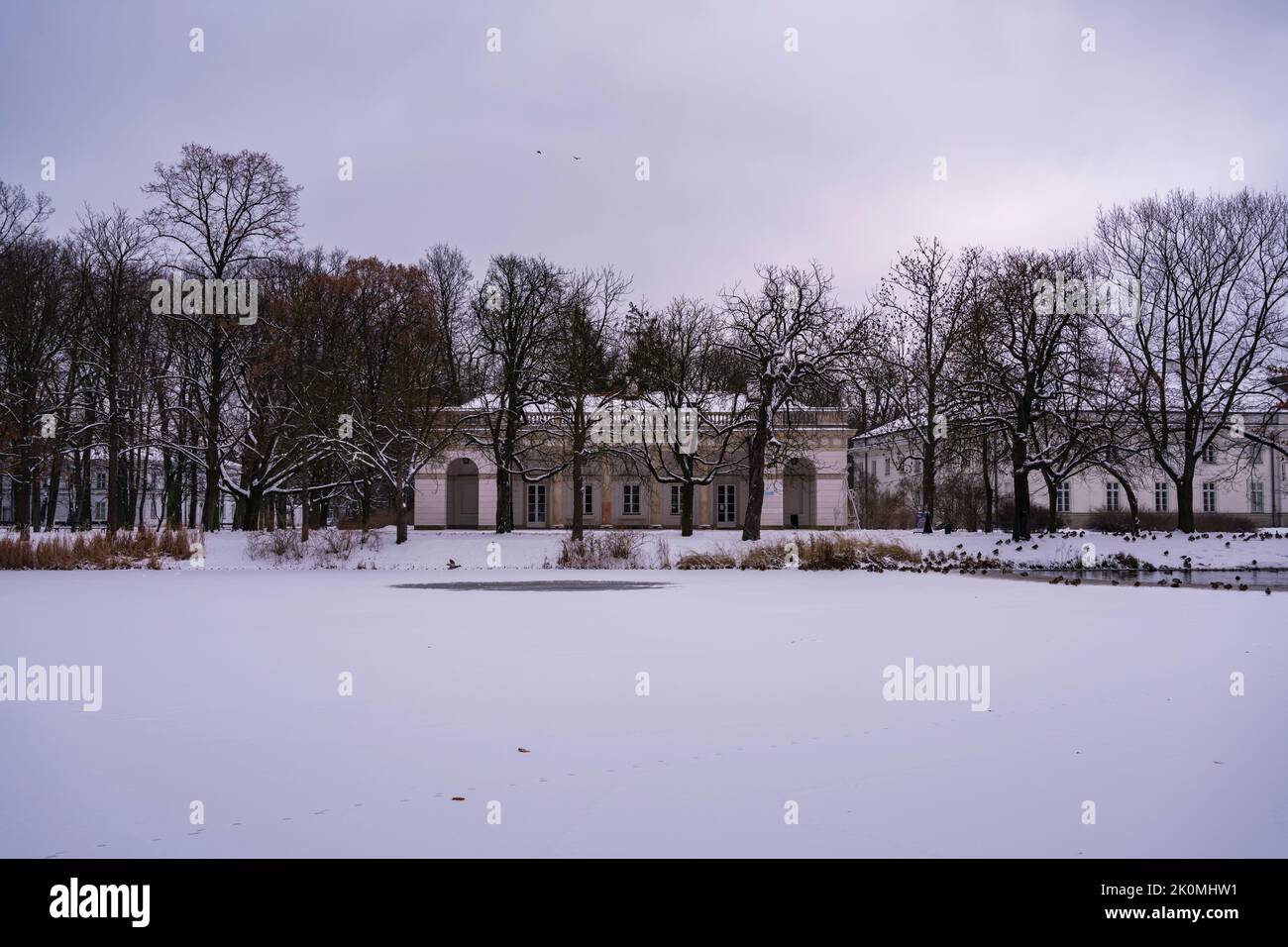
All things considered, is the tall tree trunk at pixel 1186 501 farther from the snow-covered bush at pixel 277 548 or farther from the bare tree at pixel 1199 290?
the snow-covered bush at pixel 277 548

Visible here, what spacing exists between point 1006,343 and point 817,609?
2368 cm

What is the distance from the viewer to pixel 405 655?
11.6m

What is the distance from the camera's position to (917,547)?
1357 inches

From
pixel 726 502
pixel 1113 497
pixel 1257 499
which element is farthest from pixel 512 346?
pixel 1257 499

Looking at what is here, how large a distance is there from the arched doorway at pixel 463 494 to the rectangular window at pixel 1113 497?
34.3 metres

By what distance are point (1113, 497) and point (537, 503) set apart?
104 ft

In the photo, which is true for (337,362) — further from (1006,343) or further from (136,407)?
(1006,343)

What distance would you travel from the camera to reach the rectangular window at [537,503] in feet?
175

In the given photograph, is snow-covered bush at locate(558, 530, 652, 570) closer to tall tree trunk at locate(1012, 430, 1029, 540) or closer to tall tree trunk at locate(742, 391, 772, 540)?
tall tree trunk at locate(742, 391, 772, 540)

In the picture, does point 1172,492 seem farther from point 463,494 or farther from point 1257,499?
point 463,494

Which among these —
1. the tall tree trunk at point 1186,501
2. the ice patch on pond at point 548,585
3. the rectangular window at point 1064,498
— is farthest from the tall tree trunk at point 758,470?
the rectangular window at point 1064,498

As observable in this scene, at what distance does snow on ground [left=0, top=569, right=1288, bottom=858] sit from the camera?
5414mm

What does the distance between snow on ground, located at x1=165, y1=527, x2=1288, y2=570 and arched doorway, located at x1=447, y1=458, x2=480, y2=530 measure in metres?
16.0

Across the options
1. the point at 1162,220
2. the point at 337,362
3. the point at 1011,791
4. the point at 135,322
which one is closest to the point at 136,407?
the point at 135,322
